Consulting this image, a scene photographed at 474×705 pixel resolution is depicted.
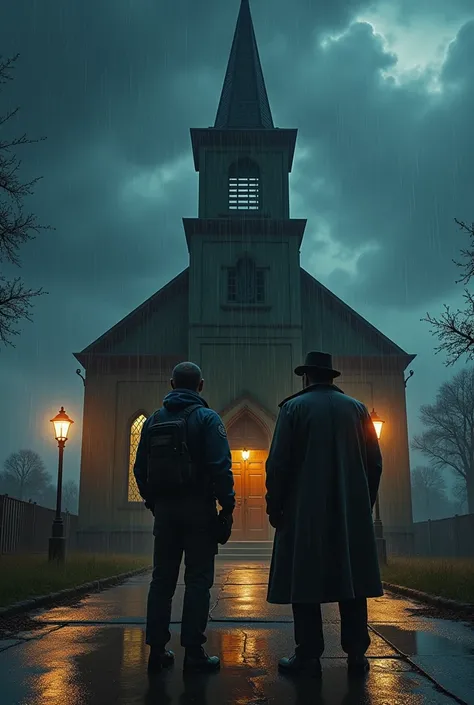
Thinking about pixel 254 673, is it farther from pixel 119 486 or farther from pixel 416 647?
pixel 119 486

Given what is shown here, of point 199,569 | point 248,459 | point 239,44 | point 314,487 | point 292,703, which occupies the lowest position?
point 292,703

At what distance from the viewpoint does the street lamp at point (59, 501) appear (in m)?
14.8

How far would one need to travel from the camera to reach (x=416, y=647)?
18.8 ft

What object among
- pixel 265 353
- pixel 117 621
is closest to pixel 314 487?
pixel 117 621

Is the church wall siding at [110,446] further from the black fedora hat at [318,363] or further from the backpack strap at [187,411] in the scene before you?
the black fedora hat at [318,363]

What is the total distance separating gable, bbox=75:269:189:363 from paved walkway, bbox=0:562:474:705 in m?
18.7

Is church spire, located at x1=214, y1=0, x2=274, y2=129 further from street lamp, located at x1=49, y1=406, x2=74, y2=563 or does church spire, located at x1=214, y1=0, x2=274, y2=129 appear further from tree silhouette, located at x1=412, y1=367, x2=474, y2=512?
tree silhouette, located at x1=412, y1=367, x2=474, y2=512

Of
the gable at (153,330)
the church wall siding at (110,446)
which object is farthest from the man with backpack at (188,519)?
the gable at (153,330)

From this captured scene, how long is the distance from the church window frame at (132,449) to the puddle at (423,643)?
753 inches

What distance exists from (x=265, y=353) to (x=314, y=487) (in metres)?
20.8

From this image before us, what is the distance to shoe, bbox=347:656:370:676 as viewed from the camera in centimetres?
467

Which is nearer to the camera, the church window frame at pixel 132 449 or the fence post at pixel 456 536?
the church window frame at pixel 132 449

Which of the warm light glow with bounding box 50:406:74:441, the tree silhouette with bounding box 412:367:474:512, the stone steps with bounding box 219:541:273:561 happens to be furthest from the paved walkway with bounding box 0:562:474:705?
the tree silhouette with bounding box 412:367:474:512

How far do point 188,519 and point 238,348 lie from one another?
2084 cm
